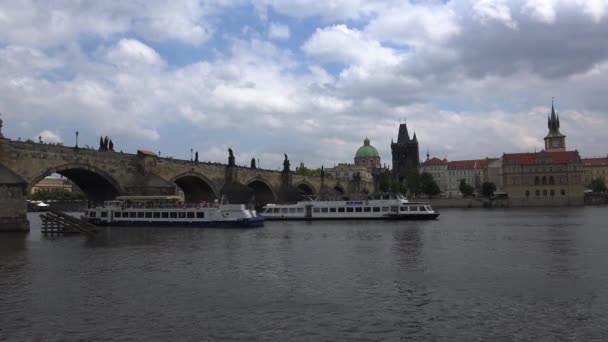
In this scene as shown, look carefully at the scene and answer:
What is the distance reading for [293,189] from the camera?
88250 millimetres

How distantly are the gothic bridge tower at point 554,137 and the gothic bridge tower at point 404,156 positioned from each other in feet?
140

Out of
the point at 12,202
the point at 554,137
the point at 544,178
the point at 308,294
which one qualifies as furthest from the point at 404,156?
the point at 308,294

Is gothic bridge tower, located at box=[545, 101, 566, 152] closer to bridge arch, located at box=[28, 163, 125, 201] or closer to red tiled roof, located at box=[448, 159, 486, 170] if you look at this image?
red tiled roof, located at box=[448, 159, 486, 170]

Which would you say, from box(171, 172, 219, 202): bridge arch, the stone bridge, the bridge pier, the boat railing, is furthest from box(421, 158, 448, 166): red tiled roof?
the bridge pier

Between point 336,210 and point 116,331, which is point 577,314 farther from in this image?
point 336,210

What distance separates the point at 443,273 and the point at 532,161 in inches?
4835

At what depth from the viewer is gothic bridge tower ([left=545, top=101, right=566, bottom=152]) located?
161 meters

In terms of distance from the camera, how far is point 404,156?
19362 cm

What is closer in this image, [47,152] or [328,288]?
[328,288]

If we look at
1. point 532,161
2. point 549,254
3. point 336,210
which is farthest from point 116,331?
point 532,161

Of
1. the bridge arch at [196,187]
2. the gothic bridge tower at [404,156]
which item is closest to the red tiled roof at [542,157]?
the gothic bridge tower at [404,156]

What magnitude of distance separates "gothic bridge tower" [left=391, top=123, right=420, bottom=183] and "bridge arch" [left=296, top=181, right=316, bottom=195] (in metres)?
86.7

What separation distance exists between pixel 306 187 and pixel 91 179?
176 ft

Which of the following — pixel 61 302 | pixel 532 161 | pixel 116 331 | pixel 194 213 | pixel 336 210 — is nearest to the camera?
pixel 116 331
